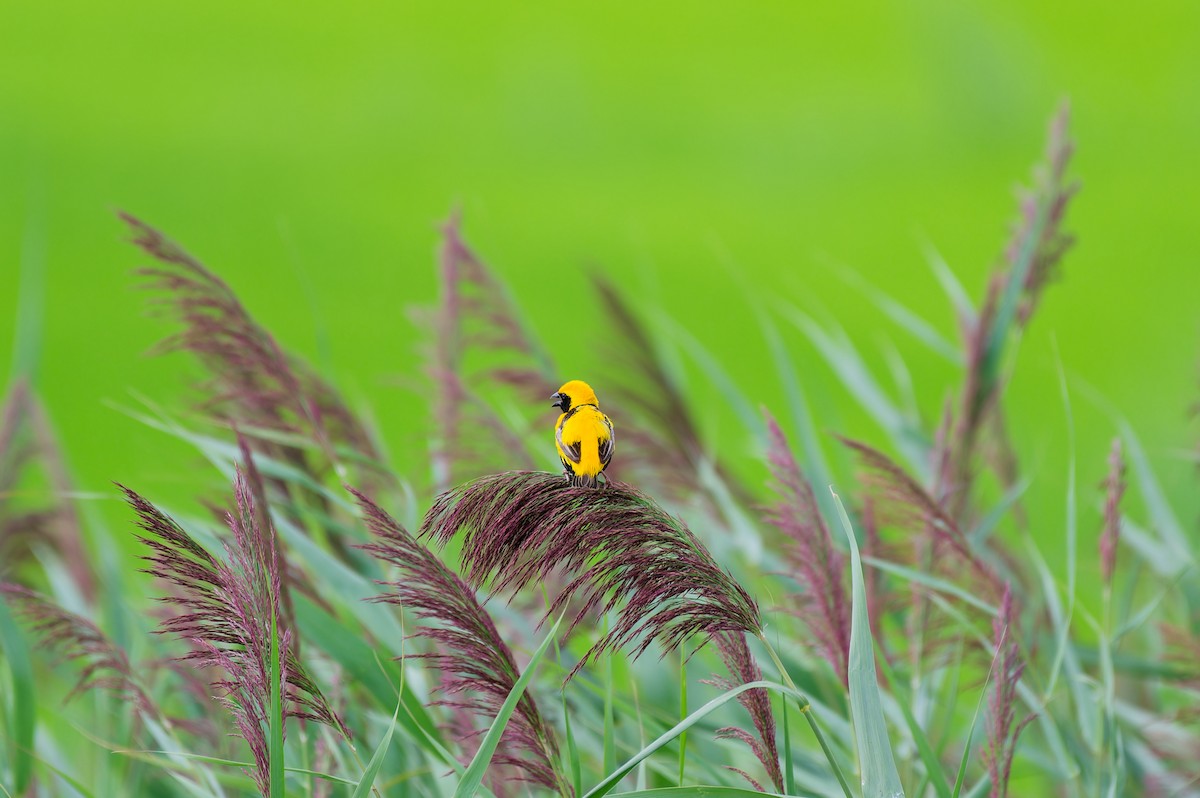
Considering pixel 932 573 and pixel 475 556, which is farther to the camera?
pixel 932 573

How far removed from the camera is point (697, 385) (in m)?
6.04

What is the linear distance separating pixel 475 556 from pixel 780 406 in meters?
4.69

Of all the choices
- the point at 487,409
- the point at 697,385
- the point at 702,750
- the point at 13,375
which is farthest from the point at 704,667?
the point at 697,385

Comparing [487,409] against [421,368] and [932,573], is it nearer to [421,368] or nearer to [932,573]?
[421,368]

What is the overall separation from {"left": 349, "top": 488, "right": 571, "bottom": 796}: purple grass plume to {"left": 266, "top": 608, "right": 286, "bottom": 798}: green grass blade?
80 mm

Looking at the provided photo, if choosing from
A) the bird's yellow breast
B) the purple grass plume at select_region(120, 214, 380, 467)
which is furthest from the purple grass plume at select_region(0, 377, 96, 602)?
the bird's yellow breast

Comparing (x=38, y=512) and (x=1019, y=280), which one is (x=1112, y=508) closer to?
(x=1019, y=280)

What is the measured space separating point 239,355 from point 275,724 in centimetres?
55

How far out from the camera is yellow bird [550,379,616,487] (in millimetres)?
791

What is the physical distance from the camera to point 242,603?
737 mm

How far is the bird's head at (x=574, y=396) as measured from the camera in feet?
2.96

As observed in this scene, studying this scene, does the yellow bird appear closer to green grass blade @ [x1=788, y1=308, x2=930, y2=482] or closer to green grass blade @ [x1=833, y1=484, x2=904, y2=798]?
green grass blade @ [x1=833, y1=484, x2=904, y2=798]

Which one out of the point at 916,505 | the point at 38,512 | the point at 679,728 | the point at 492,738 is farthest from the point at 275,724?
the point at 38,512

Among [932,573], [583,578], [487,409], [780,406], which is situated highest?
[780,406]
